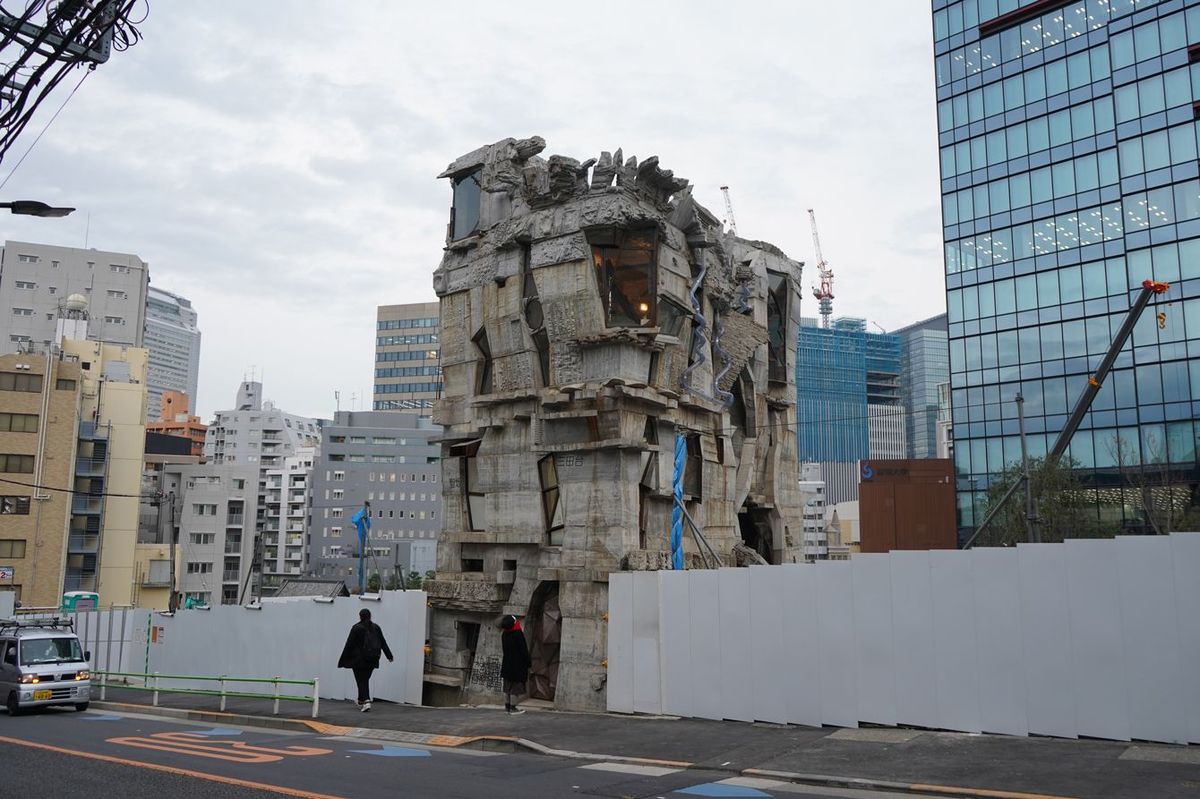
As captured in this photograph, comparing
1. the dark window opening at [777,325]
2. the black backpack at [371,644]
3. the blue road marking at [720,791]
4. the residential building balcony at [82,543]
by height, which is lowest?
the blue road marking at [720,791]

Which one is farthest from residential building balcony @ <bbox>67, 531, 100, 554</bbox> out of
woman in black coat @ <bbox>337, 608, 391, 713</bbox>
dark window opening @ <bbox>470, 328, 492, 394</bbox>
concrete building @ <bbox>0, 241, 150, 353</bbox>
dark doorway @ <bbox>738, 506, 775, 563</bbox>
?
woman in black coat @ <bbox>337, 608, 391, 713</bbox>

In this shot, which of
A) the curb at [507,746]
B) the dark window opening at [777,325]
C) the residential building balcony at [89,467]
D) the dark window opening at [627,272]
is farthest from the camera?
the residential building balcony at [89,467]

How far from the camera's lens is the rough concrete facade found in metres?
26.0

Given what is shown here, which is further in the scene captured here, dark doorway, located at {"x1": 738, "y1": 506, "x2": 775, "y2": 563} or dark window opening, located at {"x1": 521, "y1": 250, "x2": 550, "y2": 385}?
dark doorway, located at {"x1": 738, "y1": 506, "x2": 775, "y2": 563}

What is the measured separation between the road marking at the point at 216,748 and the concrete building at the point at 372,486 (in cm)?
10740

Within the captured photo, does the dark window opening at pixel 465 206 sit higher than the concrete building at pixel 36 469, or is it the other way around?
the dark window opening at pixel 465 206

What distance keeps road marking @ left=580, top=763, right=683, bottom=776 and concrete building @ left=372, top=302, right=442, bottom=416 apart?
143 m

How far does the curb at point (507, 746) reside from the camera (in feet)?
35.3

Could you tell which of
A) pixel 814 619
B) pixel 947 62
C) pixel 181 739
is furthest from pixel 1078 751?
pixel 947 62

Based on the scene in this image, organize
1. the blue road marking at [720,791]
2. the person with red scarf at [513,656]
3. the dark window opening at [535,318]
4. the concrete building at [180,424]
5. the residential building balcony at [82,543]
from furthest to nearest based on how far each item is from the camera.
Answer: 1. the concrete building at [180,424]
2. the residential building balcony at [82,543]
3. the dark window opening at [535,318]
4. the person with red scarf at [513,656]
5. the blue road marking at [720,791]

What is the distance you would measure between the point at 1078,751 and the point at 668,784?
5.55 meters

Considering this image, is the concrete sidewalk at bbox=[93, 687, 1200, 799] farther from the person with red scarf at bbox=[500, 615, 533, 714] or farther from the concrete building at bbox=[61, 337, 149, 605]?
the concrete building at bbox=[61, 337, 149, 605]

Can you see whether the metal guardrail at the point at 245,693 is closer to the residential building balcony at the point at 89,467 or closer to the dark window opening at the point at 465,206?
the dark window opening at the point at 465,206

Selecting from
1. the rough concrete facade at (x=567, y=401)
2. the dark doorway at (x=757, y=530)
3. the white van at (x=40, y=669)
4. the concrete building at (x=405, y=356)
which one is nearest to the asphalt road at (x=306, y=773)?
the white van at (x=40, y=669)
